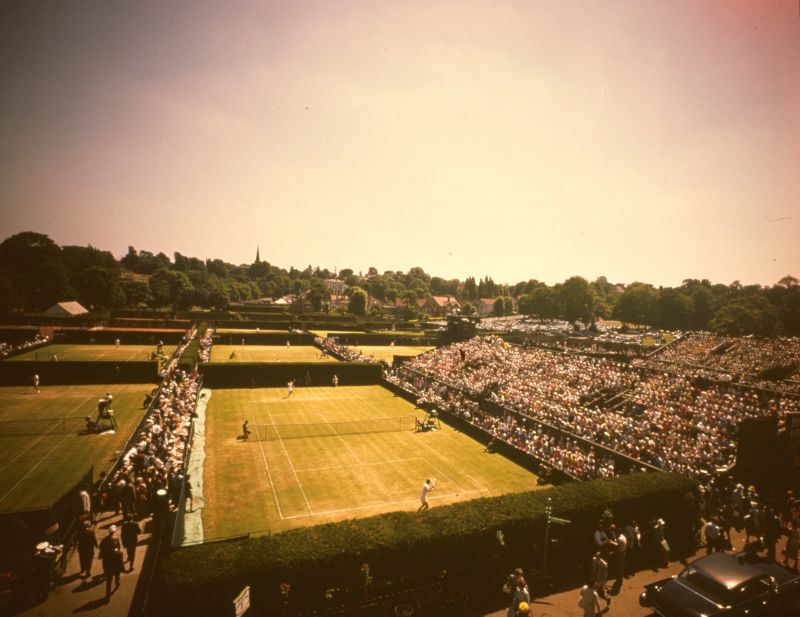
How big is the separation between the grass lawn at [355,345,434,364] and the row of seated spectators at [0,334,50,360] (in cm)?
4013

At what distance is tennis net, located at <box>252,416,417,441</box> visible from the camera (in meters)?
29.1

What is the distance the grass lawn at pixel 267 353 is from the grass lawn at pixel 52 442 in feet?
55.9

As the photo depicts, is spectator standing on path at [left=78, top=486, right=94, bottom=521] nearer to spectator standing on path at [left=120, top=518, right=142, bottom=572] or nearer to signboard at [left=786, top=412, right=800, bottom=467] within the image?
spectator standing on path at [left=120, top=518, right=142, bottom=572]

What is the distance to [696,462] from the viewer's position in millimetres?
21781

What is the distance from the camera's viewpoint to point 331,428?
30984 mm

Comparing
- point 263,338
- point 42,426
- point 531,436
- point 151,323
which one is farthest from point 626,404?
point 151,323

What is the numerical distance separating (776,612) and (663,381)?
75.9 feet

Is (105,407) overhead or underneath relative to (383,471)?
overhead

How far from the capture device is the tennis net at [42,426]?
25.5m

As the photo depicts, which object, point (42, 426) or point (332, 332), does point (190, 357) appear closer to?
point (42, 426)

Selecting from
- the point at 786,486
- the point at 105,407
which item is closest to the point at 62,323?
the point at 105,407

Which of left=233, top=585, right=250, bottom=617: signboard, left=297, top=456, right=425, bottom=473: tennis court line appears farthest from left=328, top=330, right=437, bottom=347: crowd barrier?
left=233, top=585, right=250, bottom=617: signboard

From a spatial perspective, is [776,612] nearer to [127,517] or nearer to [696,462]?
[696,462]

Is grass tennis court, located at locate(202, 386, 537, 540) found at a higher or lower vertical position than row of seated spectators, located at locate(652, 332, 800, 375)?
lower
